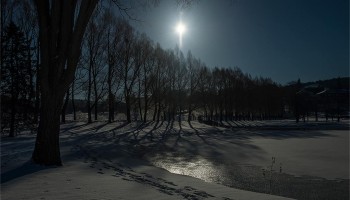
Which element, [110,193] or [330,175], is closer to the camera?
[110,193]

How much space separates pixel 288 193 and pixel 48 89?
25.4ft

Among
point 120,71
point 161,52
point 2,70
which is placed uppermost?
point 161,52

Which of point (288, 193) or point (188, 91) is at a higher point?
point (188, 91)

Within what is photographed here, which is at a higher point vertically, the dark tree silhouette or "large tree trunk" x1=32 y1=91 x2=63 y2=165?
the dark tree silhouette

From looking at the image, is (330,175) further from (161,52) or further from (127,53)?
(161,52)

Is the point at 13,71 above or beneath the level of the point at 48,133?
above

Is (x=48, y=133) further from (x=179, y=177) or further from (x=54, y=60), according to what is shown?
(x=179, y=177)

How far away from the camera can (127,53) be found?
162 ft

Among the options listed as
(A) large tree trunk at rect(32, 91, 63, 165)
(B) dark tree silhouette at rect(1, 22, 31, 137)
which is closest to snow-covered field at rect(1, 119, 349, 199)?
(A) large tree trunk at rect(32, 91, 63, 165)

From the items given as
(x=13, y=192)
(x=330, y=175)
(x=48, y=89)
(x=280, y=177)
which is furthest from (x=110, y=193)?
(x=330, y=175)

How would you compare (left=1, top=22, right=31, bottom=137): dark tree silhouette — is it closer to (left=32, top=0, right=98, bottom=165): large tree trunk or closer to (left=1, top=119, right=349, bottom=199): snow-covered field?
(left=1, top=119, right=349, bottom=199): snow-covered field

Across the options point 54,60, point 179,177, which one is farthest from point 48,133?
point 179,177

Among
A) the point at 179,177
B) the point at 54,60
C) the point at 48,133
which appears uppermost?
the point at 54,60

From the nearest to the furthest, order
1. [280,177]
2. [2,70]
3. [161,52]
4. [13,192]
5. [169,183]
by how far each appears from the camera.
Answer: [13,192] → [169,183] → [280,177] → [2,70] → [161,52]
